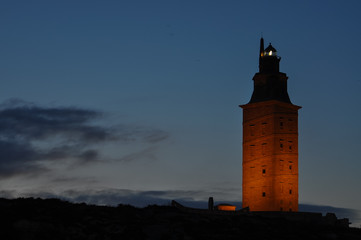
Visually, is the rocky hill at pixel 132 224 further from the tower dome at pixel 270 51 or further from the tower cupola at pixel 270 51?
the tower dome at pixel 270 51

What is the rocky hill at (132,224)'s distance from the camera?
41750 millimetres

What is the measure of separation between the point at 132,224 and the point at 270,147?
1108 inches

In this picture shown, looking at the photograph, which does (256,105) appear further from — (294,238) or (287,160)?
(294,238)

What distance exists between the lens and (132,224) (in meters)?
45.8

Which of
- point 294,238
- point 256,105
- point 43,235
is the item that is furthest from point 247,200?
point 43,235

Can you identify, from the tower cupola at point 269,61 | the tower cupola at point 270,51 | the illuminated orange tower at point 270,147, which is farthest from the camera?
the tower cupola at point 270,51

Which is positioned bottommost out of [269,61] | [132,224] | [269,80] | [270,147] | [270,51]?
[132,224]

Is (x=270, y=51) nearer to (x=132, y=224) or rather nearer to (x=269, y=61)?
(x=269, y=61)

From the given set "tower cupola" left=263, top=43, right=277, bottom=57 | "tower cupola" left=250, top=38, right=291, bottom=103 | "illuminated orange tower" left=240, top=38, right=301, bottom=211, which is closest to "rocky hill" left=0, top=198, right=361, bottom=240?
"illuminated orange tower" left=240, top=38, right=301, bottom=211

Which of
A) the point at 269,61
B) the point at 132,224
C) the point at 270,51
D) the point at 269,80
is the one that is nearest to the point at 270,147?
Result: the point at 269,80

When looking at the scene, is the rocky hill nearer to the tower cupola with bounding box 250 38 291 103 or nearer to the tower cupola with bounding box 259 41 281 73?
the tower cupola with bounding box 250 38 291 103

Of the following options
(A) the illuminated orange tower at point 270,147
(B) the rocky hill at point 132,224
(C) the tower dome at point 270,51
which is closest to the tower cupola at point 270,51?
(C) the tower dome at point 270,51

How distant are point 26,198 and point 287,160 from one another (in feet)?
106

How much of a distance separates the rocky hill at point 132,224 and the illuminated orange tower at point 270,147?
12407mm
